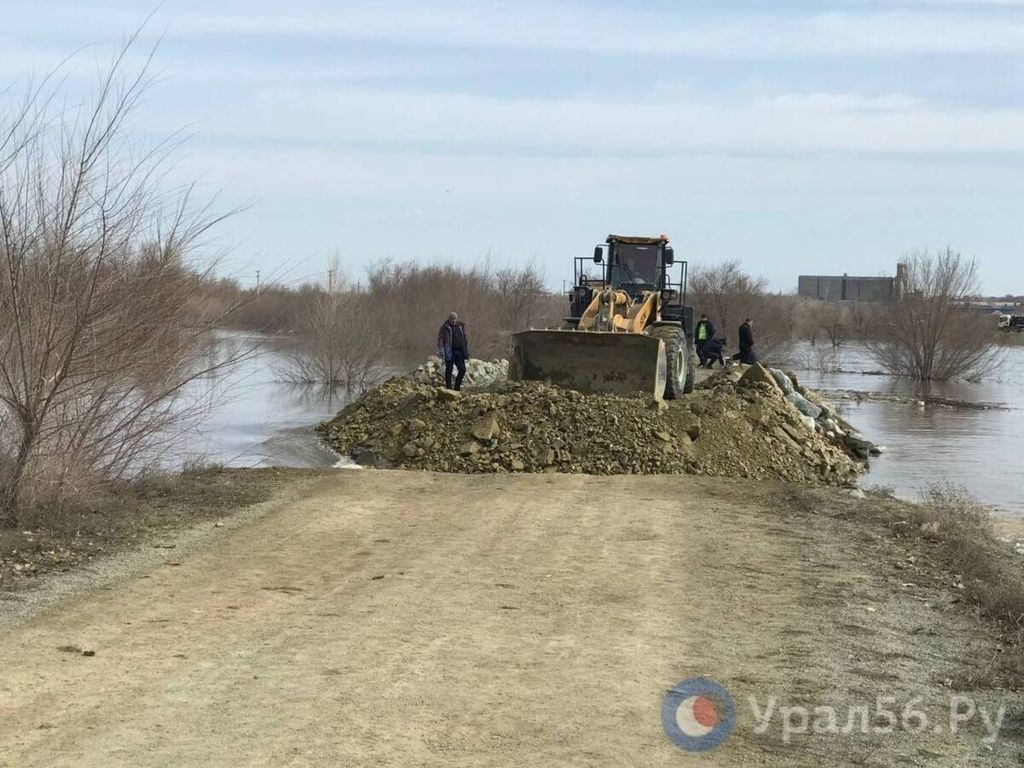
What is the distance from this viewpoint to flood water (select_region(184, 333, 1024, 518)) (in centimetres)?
1669

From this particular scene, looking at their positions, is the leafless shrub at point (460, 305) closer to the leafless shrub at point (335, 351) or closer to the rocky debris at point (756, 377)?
the leafless shrub at point (335, 351)

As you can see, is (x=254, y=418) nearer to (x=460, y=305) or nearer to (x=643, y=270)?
(x=643, y=270)

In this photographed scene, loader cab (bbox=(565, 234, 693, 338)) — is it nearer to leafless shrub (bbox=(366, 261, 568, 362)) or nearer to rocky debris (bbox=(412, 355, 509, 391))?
rocky debris (bbox=(412, 355, 509, 391))

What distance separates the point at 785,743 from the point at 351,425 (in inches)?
663

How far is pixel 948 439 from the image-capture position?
88.8 feet

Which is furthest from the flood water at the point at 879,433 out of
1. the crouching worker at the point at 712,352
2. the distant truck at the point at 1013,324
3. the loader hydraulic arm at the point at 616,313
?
the distant truck at the point at 1013,324

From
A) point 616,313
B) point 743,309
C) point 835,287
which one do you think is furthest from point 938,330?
point 835,287

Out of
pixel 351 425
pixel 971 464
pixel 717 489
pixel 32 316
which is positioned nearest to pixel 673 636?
pixel 32 316

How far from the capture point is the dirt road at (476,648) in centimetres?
551

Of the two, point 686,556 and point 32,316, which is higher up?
point 32,316

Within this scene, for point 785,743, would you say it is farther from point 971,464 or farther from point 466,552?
point 971,464

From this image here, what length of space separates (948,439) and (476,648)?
22.3 metres

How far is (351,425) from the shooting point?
72.0ft

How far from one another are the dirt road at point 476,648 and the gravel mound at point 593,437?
5152 millimetres
